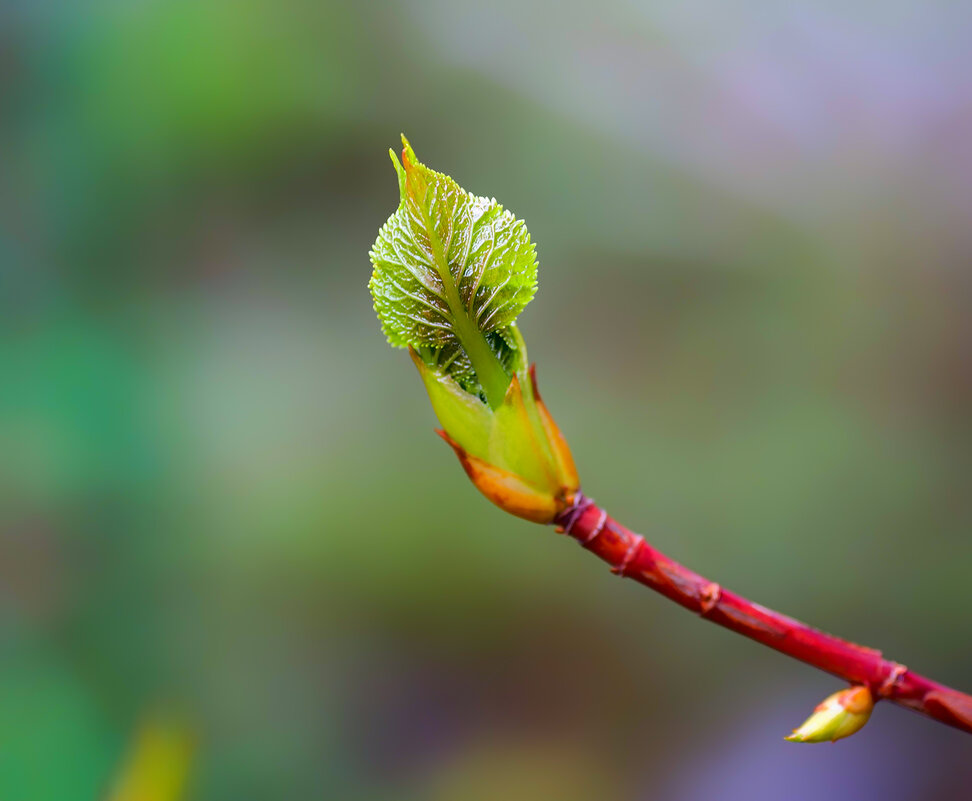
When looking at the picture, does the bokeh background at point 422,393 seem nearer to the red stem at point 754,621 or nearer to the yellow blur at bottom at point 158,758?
the yellow blur at bottom at point 158,758

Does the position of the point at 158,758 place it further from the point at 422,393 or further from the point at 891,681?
the point at 891,681

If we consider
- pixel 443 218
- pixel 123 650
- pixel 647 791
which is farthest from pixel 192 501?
pixel 443 218

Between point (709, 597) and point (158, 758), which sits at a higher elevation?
point (709, 597)

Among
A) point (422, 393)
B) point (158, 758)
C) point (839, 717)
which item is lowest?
point (158, 758)

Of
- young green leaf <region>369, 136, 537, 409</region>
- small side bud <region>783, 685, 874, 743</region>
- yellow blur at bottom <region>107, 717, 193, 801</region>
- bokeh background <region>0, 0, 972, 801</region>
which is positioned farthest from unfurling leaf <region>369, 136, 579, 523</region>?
yellow blur at bottom <region>107, 717, 193, 801</region>

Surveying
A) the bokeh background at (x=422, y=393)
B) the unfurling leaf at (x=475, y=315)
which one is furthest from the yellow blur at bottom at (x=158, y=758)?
the unfurling leaf at (x=475, y=315)

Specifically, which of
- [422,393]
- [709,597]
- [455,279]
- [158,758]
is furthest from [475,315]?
[158,758]

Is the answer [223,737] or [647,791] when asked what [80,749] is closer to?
[223,737]
